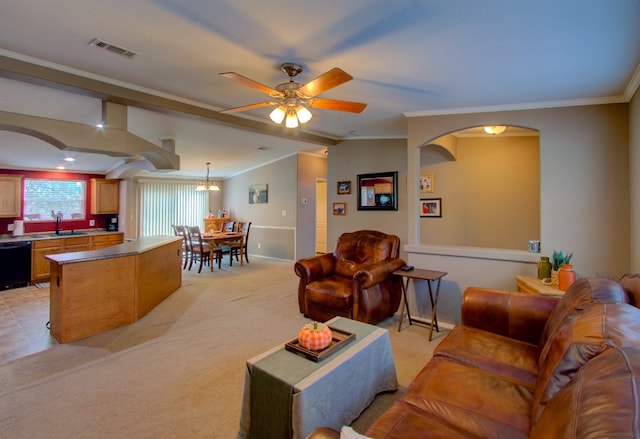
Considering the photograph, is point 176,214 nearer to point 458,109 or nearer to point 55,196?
point 55,196

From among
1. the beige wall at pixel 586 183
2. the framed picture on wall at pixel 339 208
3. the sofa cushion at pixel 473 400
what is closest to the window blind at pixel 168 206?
the framed picture on wall at pixel 339 208

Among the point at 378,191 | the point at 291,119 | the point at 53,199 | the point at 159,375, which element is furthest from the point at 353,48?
the point at 53,199

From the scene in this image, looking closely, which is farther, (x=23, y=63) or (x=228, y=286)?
(x=228, y=286)

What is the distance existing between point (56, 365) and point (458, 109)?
445cm

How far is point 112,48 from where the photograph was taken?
2270 millimetres

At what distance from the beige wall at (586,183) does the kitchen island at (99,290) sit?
433 centimetres

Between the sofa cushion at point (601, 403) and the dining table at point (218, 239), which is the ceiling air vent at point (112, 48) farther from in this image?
the dining table at point (218, 239)

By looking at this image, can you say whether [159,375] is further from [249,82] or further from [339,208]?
[339,208]

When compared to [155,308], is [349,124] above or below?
above

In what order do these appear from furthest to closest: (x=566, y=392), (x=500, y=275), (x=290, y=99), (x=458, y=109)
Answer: (x=458, y=109) → (x=500, y=275) → (x=290, y=99) → (x=566, y=392)

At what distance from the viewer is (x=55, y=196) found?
6.36 metres

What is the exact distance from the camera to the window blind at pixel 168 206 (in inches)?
325

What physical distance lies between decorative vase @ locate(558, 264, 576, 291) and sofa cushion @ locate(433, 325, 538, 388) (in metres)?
0.89

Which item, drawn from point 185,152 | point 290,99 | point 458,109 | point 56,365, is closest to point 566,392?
point 290,99
